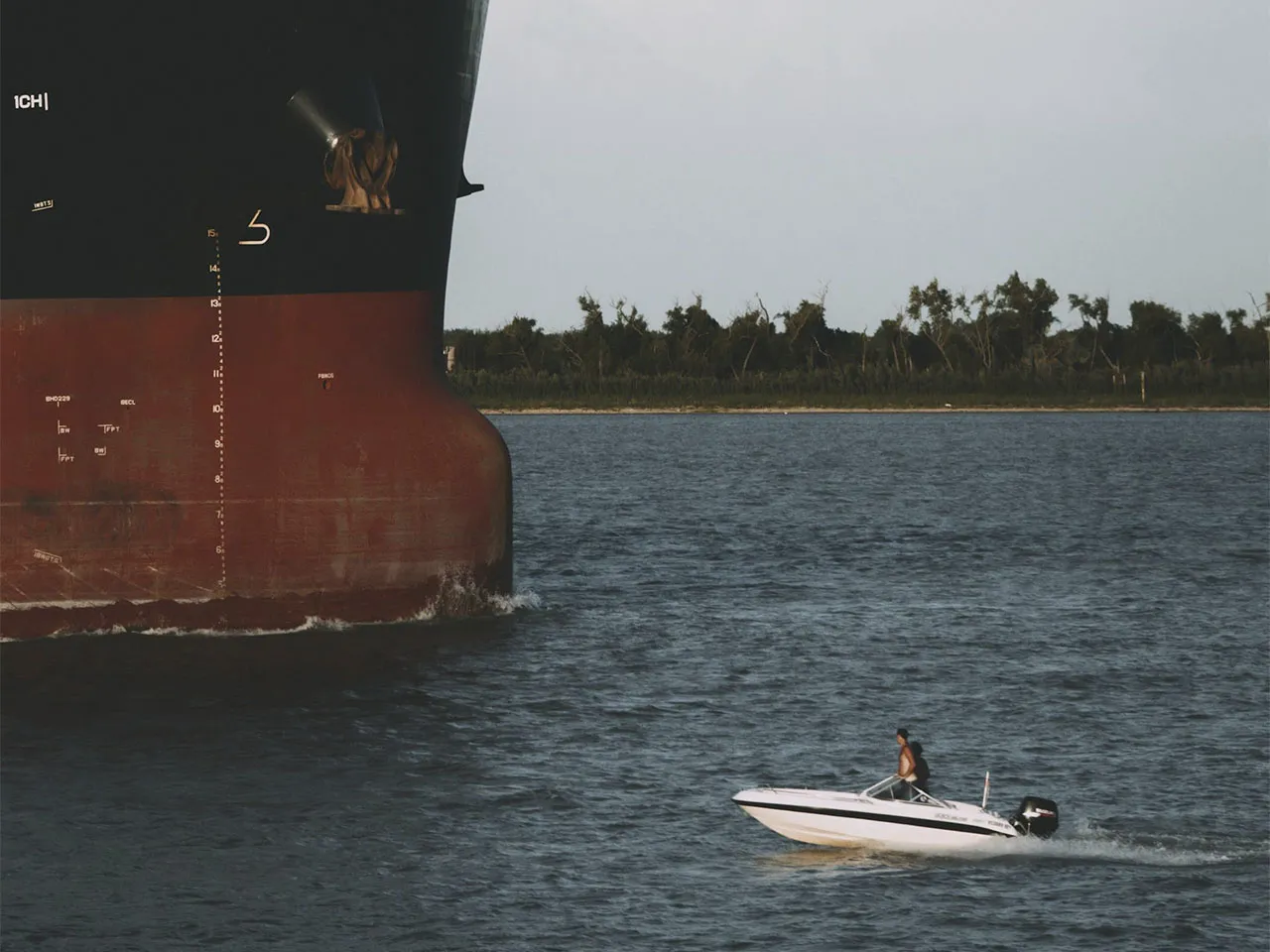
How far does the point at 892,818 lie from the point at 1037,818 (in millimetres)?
1973

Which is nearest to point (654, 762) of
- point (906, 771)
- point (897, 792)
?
point (897, 792)

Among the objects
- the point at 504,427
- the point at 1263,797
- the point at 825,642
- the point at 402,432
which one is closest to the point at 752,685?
the point at 825,642

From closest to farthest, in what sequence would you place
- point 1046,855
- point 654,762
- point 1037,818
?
point 1037,818 → point 1046,855 → point 654,762

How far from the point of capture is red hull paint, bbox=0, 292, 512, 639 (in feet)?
115

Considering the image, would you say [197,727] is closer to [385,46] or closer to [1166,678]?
[385,46]

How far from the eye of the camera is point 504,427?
7790 inches

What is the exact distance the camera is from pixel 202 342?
35.4m

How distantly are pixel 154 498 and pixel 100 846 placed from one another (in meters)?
10.2

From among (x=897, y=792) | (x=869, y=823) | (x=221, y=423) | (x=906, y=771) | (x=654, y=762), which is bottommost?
(x=654, y=762)

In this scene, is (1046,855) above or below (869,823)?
below

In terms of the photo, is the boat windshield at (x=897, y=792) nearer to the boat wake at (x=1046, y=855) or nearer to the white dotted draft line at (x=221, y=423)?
the boat wake at (x=1046, y=855)

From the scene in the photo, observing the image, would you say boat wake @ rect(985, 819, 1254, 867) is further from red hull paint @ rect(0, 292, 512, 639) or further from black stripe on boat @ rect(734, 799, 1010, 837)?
red hull paint @ rect(0, 292, 512, 639)

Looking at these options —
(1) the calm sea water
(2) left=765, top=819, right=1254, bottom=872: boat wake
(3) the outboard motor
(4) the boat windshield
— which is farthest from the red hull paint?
(3) the outboard motor

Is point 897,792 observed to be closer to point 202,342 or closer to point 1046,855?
point 1046,855
